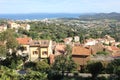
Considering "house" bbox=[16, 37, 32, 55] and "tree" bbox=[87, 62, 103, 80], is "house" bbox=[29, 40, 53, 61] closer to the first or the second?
"house" bbox=[16, 37, 32, 55]

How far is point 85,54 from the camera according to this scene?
37.4 meters

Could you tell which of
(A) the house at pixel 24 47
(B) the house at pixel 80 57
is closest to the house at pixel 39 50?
(A) the house at pixel 24 47

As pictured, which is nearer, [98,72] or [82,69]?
[98,72]

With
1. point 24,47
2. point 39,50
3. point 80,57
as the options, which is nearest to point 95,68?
point 80,57

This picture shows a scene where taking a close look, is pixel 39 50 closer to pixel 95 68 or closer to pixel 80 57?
pixel 80 57

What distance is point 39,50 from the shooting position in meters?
41.8

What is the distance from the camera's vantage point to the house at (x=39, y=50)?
4172 centimetres

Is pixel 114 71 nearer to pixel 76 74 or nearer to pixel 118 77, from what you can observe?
pixel 118 77

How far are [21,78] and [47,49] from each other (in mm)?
16738

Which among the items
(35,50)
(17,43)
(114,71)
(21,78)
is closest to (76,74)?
(114,71)

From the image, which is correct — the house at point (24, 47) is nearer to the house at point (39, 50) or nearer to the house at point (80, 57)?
the house at point (39, 50)

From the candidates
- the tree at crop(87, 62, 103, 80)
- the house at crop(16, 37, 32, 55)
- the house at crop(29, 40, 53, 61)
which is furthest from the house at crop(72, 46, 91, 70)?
the house at crop(16, 37, 32, 55)

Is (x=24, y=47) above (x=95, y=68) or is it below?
below

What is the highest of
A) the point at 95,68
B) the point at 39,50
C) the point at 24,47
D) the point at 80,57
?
the point at 95,68
